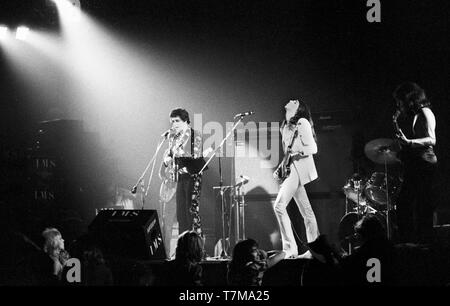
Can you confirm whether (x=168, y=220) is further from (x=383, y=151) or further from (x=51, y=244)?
(x=383, y=151)

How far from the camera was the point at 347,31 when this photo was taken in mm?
9852

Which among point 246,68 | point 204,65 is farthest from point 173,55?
point 246,68

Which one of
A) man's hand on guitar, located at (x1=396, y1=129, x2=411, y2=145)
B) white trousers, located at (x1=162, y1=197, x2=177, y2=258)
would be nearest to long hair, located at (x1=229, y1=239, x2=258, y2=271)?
man's hand on guitar, located at (x1=396, y1=129, x2=411, y2=145)

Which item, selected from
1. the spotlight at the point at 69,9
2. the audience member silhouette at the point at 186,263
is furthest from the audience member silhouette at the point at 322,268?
the spotlight at the point at 69,9

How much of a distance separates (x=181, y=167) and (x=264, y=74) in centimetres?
318

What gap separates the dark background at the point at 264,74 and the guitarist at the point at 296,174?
118 centimetres

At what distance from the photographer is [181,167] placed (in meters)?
8.11

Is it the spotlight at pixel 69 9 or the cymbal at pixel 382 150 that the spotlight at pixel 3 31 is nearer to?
the spotlight at pixel 69 9

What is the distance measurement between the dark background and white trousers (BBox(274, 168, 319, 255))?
1189 millimetres

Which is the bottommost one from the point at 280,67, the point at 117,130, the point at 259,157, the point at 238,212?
the point at 238,212

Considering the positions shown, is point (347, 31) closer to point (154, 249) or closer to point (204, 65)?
point (204, 65)

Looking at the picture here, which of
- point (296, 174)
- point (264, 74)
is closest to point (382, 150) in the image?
point (296, 174)

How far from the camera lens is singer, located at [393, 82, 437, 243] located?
6.80 metres
